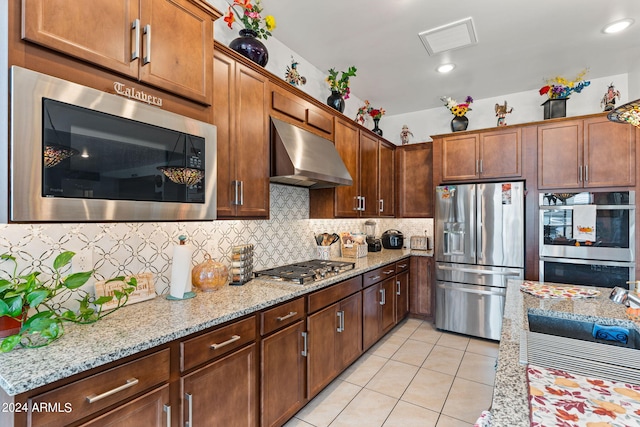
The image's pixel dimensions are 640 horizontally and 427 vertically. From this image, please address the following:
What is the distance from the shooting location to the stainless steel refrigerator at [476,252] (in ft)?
11.0

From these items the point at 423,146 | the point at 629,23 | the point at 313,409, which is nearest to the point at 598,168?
the point at 629,23

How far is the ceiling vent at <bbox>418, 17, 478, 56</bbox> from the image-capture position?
2.60 metres

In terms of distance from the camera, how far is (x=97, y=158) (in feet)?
4.10

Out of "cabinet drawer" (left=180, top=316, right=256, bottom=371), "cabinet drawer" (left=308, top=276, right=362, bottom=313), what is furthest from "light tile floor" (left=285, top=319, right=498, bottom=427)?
"cabinet drawer" (left=180, top=316, right=256, bottom=371)

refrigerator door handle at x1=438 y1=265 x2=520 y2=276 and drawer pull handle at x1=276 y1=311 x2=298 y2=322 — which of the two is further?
refrigerator door handle at x1=438 y1=265 x2=520 y2=276

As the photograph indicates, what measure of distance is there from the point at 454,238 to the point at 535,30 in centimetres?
213

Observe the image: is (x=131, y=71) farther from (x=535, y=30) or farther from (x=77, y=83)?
(x=535, y=30)

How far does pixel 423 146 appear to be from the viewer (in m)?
4.31

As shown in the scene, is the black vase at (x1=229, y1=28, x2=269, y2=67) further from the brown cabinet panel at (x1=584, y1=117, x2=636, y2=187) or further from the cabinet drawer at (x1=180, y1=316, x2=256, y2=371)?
the brown cabinet panel at (x1=584, y1=117, x2=636, y2=187)

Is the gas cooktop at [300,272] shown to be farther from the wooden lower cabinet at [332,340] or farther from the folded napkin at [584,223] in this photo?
the folded napkin at [584,223]

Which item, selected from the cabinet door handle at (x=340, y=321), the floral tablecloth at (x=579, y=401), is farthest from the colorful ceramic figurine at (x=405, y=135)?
the floral tablecloth at (x=579, y=401)

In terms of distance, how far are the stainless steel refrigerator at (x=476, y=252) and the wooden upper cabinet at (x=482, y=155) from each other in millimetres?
208

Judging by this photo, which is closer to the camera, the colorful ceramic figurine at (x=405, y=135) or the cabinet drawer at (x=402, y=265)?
the cabinet drawer at (x=402, y=265)

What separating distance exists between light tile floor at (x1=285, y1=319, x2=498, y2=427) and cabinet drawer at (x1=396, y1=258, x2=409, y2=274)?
0.79 metres
